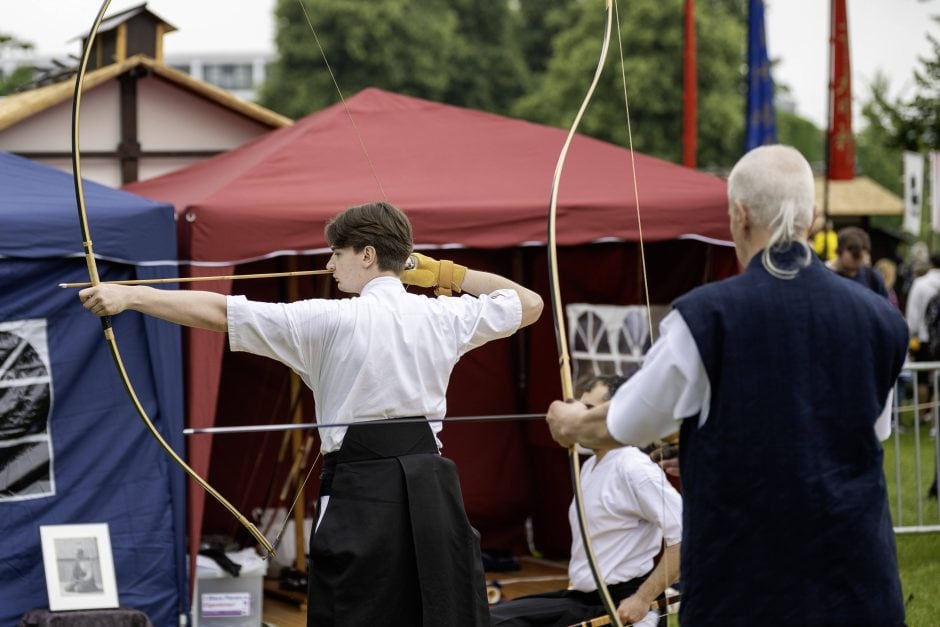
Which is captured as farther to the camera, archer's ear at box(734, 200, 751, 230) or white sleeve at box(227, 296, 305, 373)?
white sleeve at box(227, 296, 305, 373)

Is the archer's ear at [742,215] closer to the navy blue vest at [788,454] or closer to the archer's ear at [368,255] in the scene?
the navy blue vest at [788,454]

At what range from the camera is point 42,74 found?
32.8 ft

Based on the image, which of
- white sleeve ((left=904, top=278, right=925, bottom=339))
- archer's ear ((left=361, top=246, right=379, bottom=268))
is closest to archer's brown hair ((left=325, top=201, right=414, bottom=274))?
archer's ear ((left=361, top=246, right=379, bottom=268))

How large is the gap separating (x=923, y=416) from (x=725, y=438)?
9.71 m

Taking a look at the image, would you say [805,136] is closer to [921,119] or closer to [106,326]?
[921,119]

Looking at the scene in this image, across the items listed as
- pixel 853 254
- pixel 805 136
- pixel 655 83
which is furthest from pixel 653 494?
pixel 805 136

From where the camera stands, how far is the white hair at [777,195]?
223cm

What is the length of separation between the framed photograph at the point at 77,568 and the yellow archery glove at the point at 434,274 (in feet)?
7.59

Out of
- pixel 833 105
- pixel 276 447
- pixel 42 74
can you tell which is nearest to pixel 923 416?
pixel 833 105

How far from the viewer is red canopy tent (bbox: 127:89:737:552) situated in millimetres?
5324

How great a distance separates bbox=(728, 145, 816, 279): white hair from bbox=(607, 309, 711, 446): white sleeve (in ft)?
0.67

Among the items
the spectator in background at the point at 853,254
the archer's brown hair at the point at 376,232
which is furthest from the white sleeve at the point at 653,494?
the spectator in background at the point at 853,254

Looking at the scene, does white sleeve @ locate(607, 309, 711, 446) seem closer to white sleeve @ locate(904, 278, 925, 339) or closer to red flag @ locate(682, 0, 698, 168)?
red flag @ locate(682, 0, 698, 168)

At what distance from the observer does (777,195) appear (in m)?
2.24
